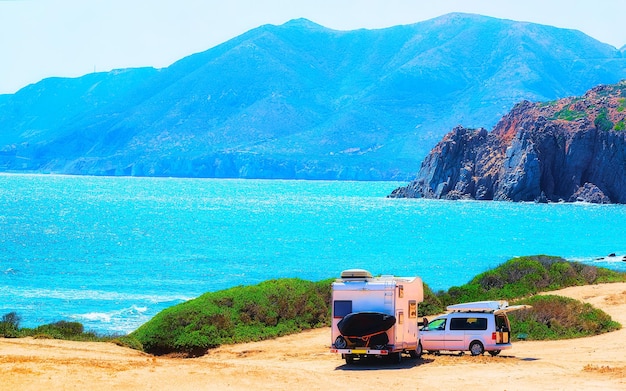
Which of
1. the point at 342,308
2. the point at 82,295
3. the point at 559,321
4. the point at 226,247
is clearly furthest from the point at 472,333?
the point at 226,247

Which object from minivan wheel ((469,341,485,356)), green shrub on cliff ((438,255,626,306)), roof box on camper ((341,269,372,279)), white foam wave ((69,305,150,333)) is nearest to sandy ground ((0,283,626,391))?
minivan wheel ((469,341,485,356))

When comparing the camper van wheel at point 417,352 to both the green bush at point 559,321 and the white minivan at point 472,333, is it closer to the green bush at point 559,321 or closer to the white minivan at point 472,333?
the white minivan at point 472,333

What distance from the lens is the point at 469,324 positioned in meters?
29.4

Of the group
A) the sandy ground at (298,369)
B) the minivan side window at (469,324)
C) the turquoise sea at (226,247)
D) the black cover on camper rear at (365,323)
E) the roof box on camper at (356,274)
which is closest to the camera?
the sandy ground at (298,369)

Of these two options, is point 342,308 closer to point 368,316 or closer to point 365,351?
point 368,316

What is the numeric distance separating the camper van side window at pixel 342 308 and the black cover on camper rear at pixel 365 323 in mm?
348

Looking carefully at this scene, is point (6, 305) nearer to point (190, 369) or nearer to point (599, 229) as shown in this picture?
point (190, 369)

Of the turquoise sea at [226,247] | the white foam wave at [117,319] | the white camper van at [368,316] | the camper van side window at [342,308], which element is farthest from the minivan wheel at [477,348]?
the turquoise sea at [226,247]

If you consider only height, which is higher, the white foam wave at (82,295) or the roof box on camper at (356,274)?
the white foam wave at (82,295)

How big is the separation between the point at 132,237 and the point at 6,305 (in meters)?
48.4

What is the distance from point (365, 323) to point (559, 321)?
1087 centimetres

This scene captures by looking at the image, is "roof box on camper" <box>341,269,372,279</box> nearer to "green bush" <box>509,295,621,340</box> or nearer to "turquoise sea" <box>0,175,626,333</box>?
"green bush" <box>509,295,621,340</box>

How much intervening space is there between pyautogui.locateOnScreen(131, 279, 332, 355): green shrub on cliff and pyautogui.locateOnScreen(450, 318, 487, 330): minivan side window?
7659 millimetres

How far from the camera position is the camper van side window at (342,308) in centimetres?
2683
